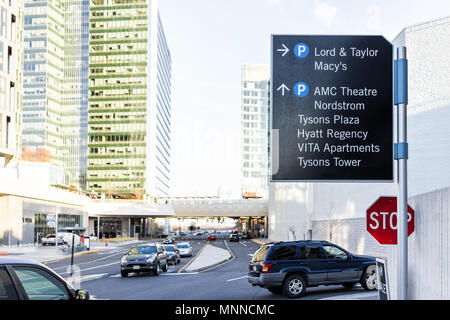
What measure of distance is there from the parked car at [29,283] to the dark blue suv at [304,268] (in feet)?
33.6

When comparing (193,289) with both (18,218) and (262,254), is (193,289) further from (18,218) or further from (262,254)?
(18,218)

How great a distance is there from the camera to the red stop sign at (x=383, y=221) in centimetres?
788

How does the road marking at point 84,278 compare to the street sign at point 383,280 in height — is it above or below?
below

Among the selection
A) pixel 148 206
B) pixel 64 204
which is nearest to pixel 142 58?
pixel 148 206

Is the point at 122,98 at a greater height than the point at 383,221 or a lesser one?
greater

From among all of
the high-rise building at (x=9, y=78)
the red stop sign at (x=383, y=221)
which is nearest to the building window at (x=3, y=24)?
the high-rise building at (x=9, y=78)

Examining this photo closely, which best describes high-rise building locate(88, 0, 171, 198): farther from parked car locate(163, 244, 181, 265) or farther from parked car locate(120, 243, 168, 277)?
parked car locate(120, 243, 168, 277)

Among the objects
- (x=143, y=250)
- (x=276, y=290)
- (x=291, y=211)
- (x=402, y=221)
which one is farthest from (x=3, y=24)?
(x=402, y=221)

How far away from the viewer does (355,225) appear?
2828cm

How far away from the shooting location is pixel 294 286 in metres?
15.4

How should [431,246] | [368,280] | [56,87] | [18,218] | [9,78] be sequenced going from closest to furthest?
[431,246], [368,280], [9,78], [18,218], [56,87]

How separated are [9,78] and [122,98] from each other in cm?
9014

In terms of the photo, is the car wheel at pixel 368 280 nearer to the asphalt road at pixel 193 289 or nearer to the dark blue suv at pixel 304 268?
the dark blue suv at pixel 304 268

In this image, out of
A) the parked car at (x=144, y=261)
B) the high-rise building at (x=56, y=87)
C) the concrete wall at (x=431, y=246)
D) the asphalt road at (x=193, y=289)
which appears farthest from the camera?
the high-rise building at (x=56, y=87)
